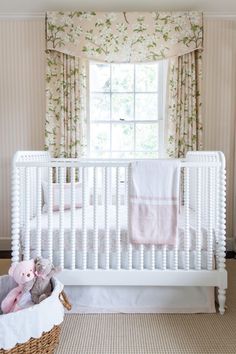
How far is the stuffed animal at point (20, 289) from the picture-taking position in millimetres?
1748

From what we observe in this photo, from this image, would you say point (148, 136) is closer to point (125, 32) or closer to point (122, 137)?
point (122, 137)

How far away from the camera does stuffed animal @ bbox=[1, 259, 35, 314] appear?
5.74ft

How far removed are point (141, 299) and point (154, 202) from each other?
61cm

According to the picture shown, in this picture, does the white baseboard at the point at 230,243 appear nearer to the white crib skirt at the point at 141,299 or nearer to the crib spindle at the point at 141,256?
the white crib skirt at the point at 141,299

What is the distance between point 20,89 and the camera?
10.5 ft

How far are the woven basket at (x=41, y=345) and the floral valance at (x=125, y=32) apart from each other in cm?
226

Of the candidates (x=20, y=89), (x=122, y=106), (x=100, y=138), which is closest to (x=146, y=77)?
(x=122, y=106)

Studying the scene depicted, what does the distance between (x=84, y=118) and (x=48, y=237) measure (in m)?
1.41

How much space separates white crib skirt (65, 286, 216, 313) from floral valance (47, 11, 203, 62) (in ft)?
6.39

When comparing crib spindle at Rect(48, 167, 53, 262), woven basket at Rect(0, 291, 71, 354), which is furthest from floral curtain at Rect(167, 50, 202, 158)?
woven basket at Rect(0, 291, 71, 354)

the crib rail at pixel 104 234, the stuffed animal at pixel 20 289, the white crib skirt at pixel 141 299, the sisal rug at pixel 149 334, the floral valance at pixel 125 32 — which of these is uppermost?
the floral valance at pixel 125 32

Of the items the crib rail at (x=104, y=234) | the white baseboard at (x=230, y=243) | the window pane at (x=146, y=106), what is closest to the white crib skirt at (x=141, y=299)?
the crib rail at (x=104, y=234)

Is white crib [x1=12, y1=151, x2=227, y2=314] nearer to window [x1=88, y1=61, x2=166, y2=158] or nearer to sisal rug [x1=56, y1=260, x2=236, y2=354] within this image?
A: sisal rug [x1=56, y1=260, x2=236, y2=354]

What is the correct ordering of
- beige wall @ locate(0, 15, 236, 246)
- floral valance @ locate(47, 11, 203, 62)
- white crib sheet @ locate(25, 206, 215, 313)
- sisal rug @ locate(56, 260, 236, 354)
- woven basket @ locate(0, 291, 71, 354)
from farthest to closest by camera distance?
1. beige wall @ locate(0, 15, 236, 246)
2. floral valance @ locate(47, 11, 203, 62)
3. white crib sheet @ locate(25, 206, 215, 313)
4. sisal rug @ locate(56, 260, 236, 354)
5. woven basket @ locate(0, 291, 71, 354)
